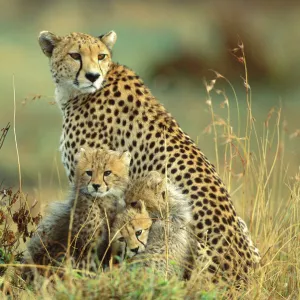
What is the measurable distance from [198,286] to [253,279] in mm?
439

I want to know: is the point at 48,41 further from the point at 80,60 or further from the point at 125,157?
the point at 125,157

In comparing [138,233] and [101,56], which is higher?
[101,56]

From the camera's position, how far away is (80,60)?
5742 mm

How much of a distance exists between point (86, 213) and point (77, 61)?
1.19 m

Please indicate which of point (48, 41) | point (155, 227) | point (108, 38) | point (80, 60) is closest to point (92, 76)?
point (80, 60)

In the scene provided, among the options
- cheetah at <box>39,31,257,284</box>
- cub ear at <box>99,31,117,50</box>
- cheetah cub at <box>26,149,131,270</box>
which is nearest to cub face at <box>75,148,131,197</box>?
cheetah cub at <box>26,149,131,270</box>

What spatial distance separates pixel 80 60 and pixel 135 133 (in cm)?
56

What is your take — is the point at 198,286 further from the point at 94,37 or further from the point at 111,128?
the point at 94,37

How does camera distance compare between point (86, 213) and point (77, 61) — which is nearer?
point (86, 213)

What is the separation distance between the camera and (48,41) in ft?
19.7

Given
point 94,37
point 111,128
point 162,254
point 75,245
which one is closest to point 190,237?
point 162,254

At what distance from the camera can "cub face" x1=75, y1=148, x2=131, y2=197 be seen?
4949mm

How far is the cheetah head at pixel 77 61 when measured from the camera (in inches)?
225

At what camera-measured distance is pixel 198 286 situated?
4566mm
